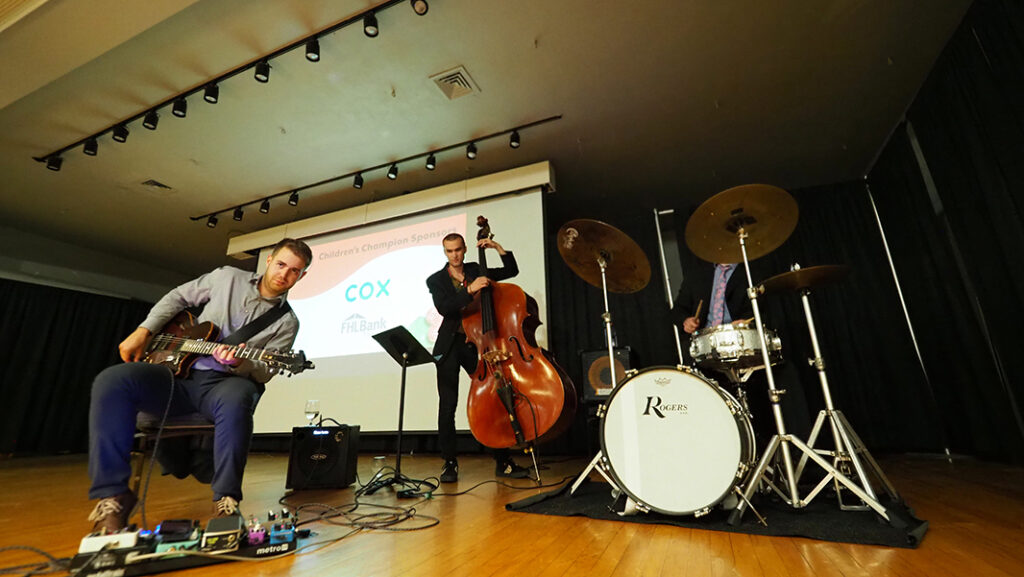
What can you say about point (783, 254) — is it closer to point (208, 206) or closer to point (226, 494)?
point (226, 494)

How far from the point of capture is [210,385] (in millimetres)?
1773

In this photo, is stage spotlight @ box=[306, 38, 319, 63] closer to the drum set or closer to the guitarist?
the guitarist

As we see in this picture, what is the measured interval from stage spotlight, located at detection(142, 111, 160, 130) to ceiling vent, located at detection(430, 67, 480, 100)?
247 cm

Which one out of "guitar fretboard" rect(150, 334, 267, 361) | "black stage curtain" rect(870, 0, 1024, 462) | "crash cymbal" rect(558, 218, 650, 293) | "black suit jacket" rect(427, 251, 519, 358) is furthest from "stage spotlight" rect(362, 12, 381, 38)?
"black stage curtain" rect(870, 0, 1024, 462)

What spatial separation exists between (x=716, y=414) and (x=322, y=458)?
227cm

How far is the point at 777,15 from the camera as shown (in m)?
2.83

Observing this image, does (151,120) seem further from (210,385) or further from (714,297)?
(714,297)

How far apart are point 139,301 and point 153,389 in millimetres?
7808

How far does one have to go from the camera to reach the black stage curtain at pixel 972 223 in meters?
2.39

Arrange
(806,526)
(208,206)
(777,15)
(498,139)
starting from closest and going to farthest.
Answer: (806,526)
(777,15)
(498,139)
(208,206)

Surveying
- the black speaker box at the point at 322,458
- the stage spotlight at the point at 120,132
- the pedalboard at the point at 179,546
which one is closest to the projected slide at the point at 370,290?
the black speaker box at the point at 322,458

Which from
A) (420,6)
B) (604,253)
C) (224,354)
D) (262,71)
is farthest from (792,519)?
(262,71)

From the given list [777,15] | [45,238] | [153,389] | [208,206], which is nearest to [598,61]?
[777,15]

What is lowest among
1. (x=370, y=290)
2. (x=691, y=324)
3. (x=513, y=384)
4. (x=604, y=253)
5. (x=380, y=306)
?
(x=513, y=384)
